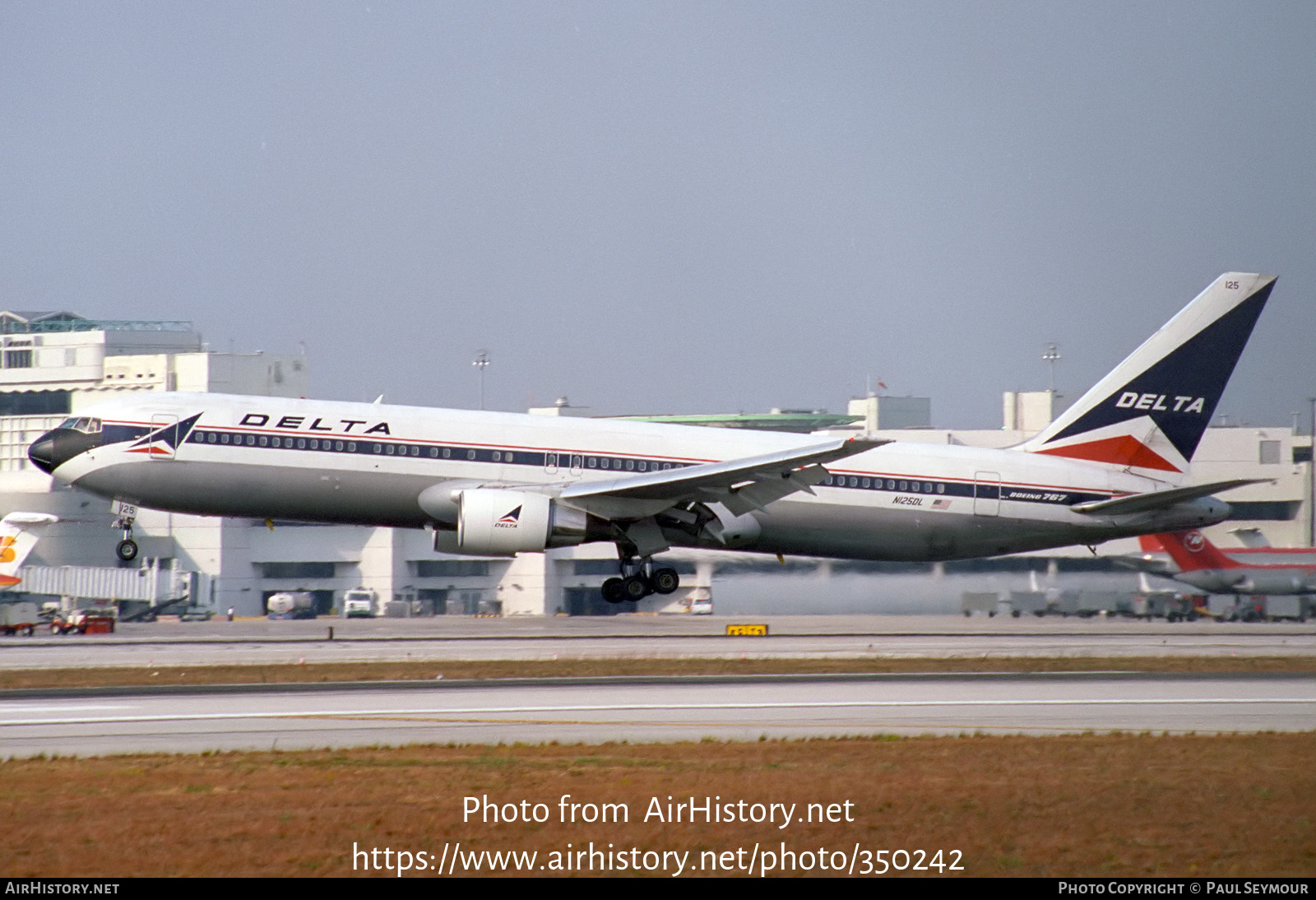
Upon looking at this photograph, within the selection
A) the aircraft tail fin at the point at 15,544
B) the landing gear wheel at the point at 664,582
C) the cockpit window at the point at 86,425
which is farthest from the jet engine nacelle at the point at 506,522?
the aircraft tail fin at the point at 15,544

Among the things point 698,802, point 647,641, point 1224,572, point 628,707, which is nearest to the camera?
point 698,802

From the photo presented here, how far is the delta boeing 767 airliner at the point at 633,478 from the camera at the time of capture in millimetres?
31281

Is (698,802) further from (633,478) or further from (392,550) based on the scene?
(392,550)

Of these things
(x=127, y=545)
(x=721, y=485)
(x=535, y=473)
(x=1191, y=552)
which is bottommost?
(x=1191, y=552)

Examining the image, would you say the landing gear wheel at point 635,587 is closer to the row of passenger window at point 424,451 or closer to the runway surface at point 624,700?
the runway surface at point 624,700

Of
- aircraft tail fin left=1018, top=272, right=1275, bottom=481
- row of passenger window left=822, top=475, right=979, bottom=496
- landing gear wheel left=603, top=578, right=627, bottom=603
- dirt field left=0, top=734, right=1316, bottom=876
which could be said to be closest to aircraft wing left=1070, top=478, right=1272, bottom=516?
aircraft tail fin left=1018, top=272, right=1275, bottom=481

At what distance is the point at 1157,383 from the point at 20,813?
104ft

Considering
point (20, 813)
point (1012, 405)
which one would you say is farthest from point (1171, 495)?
point (1012, 405)

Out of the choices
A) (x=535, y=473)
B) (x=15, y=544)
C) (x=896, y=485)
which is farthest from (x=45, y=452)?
(x=15, y=544)

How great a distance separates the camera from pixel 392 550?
6994cm

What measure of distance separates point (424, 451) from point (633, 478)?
Result: 16.3 ft

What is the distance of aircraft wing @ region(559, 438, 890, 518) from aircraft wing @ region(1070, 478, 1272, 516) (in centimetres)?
834

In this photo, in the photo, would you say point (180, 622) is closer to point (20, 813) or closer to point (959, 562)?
point (959, 562)

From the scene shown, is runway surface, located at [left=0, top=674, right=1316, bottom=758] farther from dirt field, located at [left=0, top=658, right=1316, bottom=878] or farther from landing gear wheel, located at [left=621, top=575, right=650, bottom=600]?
landing gear wheel, located at [left=621, top=575, right=650, bottom=600]
